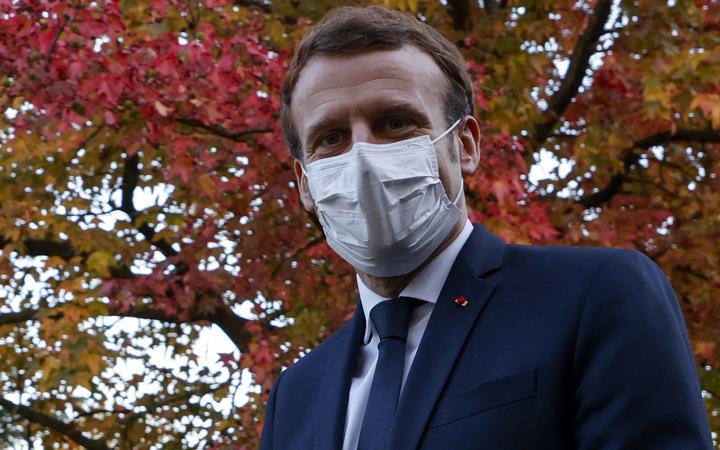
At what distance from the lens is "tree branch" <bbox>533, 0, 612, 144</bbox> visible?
8242 mm

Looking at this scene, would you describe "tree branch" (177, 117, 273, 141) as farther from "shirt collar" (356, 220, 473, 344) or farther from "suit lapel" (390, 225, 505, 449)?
"suit lapel" (390, 225, 505, 449)

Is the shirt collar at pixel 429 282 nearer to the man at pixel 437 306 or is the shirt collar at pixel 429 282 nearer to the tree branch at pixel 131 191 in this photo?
the man at pixel 437 306

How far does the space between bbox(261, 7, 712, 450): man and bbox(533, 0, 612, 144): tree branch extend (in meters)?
5.68

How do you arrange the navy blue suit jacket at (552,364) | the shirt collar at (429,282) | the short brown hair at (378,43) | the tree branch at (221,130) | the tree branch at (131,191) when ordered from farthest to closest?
1. the tree branch at (131,191)
2. the tree branch at (221,130)
3. the short brown hair at (378,43)
4. the shirt collar at (429,282)
5. the navy blue suit jacket at (552,364)

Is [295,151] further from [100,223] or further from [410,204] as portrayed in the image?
[100,223]

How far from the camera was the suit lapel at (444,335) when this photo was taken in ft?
7.18

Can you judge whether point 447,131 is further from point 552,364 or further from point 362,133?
point 552,364

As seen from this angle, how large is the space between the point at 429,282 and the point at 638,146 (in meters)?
6.85

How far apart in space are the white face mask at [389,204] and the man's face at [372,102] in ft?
0.11

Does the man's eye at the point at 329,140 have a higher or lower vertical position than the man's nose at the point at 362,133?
higher

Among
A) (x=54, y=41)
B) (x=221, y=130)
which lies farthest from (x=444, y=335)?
(x=221, y=130)

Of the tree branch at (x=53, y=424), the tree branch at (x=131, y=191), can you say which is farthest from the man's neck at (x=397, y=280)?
the tree branch at (x=53, y=424)

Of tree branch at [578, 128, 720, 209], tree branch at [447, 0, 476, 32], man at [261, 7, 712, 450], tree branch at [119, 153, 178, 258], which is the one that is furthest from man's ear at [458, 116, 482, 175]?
tree branch at [119, 153, 178, 258]

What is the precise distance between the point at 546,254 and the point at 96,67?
4.72m
